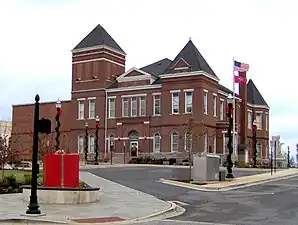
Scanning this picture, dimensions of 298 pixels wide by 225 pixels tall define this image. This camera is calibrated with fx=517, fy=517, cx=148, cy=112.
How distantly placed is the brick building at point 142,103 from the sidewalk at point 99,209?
1741 inches

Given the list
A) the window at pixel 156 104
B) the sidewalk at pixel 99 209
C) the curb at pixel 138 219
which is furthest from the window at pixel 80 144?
the curb at pixel 138 219

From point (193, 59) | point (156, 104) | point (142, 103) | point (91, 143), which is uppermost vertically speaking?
point (193, 59)

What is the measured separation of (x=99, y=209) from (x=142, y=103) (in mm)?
54367

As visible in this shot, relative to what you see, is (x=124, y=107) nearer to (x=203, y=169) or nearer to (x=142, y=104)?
(x=142, y=104)

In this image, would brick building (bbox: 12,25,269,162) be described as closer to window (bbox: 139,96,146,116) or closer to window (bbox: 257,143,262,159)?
window (bbox: 139,96,146,116)

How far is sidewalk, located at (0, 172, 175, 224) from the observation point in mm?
14461

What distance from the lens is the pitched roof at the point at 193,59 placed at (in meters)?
66.9

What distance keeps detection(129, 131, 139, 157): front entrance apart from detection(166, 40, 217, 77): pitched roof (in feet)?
32.6

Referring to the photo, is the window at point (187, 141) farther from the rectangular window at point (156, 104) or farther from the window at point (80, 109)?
the window at point (80, 109)

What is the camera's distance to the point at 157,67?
7794cm

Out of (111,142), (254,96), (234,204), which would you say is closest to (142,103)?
(111,142)

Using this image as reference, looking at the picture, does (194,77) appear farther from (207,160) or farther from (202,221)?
(202,221)

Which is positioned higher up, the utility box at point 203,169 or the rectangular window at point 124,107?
the rectangular window at point 124,107

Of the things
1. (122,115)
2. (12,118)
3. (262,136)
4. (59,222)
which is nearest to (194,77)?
(122,115)
